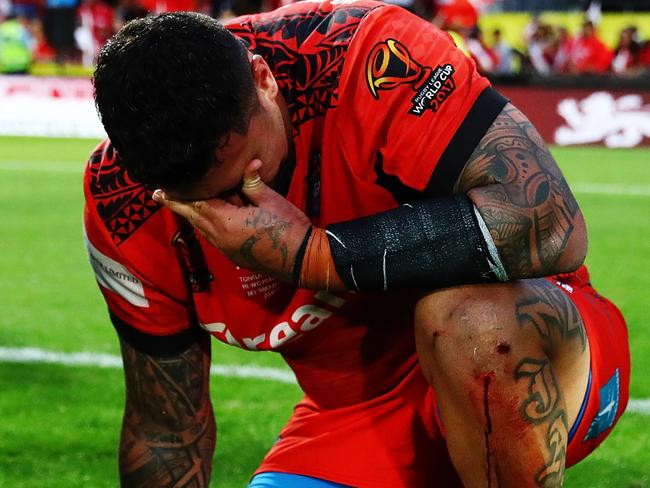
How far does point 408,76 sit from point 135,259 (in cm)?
75

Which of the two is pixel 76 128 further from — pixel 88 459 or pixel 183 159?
pixel 183 159

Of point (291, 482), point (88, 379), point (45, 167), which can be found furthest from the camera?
point (45, 167)

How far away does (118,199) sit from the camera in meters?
2.66

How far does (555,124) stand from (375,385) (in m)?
13.1

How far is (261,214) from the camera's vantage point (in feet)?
7.65

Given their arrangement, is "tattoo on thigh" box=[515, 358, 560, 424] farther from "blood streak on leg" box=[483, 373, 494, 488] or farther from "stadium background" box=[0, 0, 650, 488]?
"stadium background" box=[0, 0, 650, 488]

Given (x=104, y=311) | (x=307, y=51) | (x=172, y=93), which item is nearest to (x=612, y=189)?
(x=104, y=311)

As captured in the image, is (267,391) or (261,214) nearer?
(261,214)

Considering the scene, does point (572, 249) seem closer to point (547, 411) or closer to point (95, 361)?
point (547, 411)

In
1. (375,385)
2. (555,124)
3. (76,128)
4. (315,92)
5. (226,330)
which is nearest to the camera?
(315,92)

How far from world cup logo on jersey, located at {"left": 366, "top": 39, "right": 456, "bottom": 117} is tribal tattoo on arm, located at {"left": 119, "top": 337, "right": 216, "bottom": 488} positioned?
852mm

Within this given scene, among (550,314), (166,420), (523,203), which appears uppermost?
(523,203)

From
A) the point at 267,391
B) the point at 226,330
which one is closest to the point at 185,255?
the point at 226,330

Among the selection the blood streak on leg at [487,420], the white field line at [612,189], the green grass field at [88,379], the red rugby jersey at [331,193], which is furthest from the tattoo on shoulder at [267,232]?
the white field line at [612,189]
